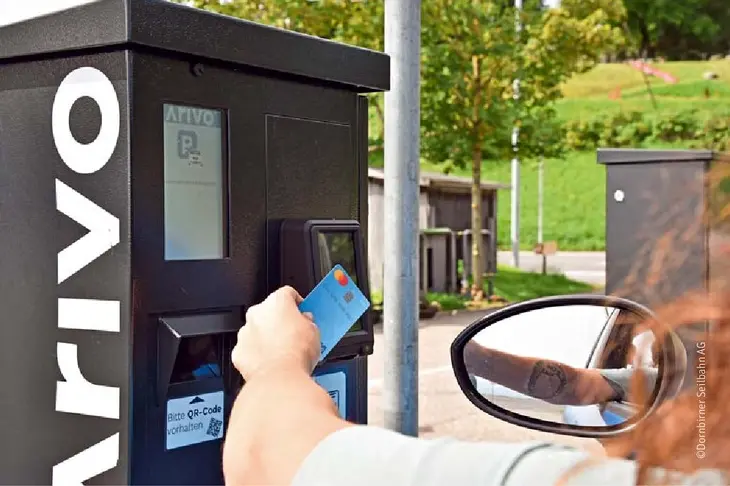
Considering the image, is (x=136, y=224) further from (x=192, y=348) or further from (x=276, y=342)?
(x=276, y=342)

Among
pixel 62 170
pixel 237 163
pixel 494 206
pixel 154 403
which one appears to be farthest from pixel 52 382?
pixel 494 206

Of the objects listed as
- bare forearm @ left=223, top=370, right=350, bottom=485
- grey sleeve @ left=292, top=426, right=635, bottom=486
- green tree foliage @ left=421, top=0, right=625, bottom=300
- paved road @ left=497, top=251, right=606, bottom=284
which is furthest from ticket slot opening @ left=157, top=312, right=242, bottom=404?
paved road @ left=497, top=251, right=606, bottom=284

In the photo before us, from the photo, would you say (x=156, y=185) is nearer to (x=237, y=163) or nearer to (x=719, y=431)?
(x=237, y=163)

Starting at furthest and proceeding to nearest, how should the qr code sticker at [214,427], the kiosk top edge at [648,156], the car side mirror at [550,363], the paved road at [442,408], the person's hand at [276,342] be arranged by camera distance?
the paved road at [442,408] < the kiosk top edge at [648,156] < the qr code sticker at [214,427] < the car side mirror at [550,363] < the person's hand at [276,342]

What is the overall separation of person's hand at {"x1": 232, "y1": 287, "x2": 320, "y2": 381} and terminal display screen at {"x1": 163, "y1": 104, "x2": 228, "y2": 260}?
36cm

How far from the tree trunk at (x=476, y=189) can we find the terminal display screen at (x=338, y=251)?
10.8 meters

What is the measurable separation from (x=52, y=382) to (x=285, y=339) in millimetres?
689

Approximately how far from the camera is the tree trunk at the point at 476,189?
1281cm

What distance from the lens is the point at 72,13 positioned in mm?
1749

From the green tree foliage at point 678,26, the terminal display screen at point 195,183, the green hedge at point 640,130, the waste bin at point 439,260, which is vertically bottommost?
the waste bin at point 439,260

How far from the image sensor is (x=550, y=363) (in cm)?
168

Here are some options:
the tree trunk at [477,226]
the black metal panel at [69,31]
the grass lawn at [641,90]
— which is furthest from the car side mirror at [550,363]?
the grass lawn at [641,90]

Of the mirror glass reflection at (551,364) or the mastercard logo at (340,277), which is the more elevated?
the mastercard logo at (340,277)

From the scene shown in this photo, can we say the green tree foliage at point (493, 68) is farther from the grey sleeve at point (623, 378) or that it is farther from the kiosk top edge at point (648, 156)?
the grey sleeve at point (623, 378)
